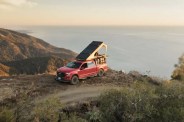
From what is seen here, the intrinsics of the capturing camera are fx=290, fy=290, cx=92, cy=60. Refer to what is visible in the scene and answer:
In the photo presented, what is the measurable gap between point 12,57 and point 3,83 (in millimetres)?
172639

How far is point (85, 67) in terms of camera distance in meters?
28.4

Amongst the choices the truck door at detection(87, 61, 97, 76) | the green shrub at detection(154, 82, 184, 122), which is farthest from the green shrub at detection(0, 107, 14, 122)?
the truck door at detection(87, 61, 97, 76)

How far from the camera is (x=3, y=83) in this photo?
25719 millimetres

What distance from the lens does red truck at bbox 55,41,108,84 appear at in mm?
27062

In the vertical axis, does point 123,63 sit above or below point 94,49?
below

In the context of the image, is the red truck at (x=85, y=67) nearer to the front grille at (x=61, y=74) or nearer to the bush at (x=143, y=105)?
the front grille at (x=61, y=74)

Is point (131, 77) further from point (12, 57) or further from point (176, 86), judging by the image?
point (12, 57)

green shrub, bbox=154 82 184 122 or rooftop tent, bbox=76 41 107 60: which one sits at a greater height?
rooftop tent, bbox=76 41 107 60

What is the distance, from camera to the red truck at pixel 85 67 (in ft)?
88.8

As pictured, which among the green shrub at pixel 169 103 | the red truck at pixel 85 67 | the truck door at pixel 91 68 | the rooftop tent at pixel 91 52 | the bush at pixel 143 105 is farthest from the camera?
the rooftop tent at pixel 91 52

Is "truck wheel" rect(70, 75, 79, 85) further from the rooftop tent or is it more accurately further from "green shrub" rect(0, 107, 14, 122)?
"green shrub" rect(0, 107, 14, 122)

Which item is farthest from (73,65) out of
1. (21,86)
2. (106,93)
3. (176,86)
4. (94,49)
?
(176,86)

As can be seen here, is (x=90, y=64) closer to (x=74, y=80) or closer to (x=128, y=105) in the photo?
(x=74, y=80)

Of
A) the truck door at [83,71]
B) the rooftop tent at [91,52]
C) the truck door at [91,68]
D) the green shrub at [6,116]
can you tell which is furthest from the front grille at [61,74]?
the green shrub at [6,116]
